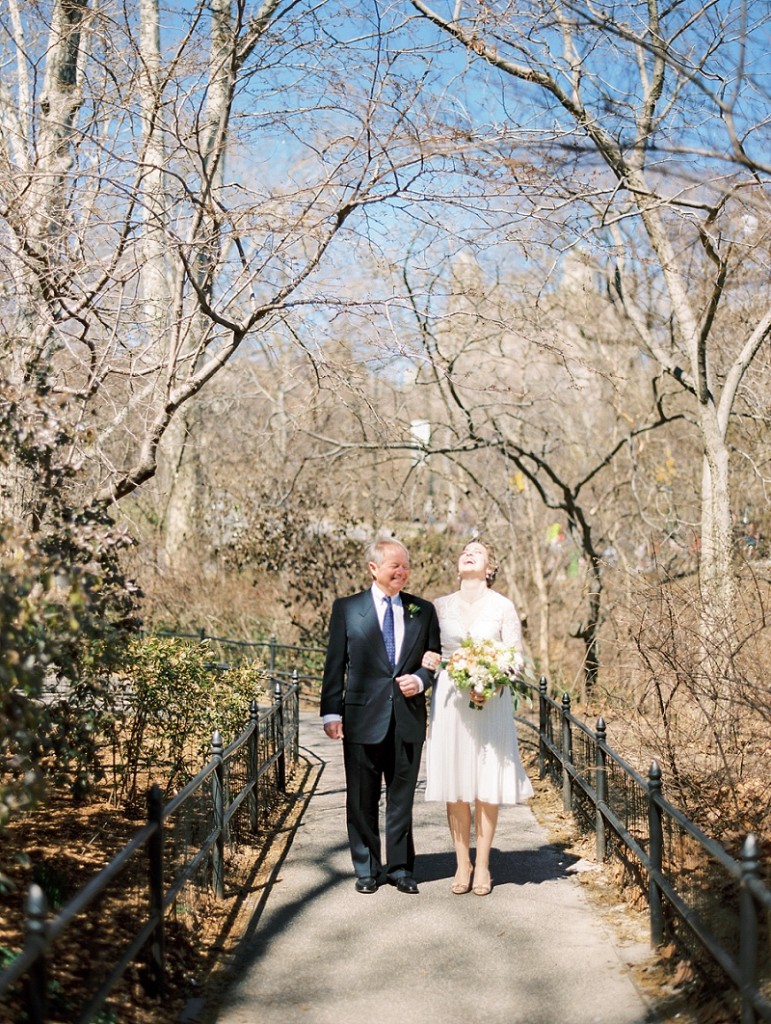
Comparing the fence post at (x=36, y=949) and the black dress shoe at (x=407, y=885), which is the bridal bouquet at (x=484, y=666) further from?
the fence post at (x=36, y=949)

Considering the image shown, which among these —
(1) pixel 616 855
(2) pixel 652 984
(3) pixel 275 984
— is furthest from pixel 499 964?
(1) pixel 616 855

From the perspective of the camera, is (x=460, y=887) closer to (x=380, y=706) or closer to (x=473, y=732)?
(x=473, y=732)

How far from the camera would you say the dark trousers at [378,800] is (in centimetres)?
692

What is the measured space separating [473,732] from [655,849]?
1394 mm

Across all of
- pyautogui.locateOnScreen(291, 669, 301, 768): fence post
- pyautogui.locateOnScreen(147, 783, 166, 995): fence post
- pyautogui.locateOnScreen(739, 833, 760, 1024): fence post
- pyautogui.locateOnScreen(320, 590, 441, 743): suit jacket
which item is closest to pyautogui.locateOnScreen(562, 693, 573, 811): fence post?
pyautogui.locateOnScreen(320, 590, 441, 743): suit jacket

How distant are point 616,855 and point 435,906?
1423 mm

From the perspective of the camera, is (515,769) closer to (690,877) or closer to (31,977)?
(690,877)

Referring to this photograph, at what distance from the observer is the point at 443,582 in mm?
19781

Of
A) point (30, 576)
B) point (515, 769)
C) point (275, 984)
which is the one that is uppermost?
point (30, 576)

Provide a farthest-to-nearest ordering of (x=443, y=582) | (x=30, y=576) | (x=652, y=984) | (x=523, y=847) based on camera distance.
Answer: (x=443, y=582)
(x=523, y=847)
(x=652, y=984)
(x=30, y=576)

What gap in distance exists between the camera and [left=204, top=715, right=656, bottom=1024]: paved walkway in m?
5.24

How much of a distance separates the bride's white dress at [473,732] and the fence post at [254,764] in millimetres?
1799

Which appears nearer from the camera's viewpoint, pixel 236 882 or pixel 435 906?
pixel 435 906

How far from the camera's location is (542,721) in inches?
419
